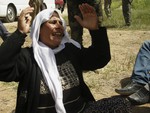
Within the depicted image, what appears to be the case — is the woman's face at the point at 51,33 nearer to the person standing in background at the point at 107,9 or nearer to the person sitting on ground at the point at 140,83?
the person sitting on ground at the point at 140,83

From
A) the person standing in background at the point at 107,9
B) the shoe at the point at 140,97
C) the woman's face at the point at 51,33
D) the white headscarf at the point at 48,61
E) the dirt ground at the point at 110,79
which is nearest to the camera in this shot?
the white headscarf at the point at 48,61

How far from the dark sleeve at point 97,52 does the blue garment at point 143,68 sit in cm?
164

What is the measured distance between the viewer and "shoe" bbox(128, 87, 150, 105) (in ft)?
15.1

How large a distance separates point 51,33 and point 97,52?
0.43m

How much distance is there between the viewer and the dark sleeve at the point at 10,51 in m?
2.74

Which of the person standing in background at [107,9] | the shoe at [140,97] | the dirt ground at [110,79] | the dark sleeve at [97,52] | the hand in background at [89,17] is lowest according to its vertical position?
the person standing in background at [107,9]

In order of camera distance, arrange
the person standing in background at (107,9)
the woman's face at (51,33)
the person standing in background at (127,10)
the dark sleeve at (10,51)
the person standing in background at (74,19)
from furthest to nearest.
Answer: the person standing in background at (107,9)
the person standing in background at (127,10)
the person standing in background at (74,19)
the woman's face at (51,33)
the dark sleeve at (10,51)

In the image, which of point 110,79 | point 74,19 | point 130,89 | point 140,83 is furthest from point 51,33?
point 110,79

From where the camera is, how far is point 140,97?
4.63 meters

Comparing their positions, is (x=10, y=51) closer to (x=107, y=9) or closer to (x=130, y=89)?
(x=130, y=89)

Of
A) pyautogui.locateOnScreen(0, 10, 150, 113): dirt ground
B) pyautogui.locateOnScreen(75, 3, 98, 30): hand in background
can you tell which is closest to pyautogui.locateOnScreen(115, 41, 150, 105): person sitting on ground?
pyautogui.locateOnScreen(0, 10, 150, 113): dirt ground

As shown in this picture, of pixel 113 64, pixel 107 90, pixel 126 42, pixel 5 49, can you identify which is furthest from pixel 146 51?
pixel 126 42

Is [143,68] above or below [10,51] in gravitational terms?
below

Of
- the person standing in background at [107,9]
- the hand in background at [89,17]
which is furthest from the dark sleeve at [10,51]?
the person standing in background at [107,9]
